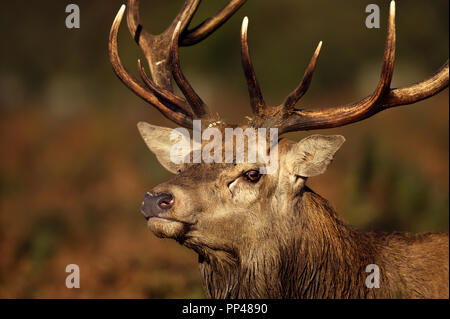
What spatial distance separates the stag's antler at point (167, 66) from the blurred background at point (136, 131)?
6.77 ft

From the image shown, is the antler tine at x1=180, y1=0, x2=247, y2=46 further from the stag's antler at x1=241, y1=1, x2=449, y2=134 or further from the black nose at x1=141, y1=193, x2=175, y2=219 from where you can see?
the black nose at x1=141, y1=193, x2=175, y2=219

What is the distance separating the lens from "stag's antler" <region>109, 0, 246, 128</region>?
13.6 feet

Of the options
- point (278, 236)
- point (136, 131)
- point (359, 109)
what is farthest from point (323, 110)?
point (136, 131)

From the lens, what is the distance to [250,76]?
3898mm

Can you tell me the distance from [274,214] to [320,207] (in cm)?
41

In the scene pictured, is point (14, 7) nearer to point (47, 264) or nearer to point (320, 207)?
point (47, 264)

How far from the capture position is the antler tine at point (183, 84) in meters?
4.07

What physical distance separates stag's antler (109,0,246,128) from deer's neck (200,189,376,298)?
0.97 metres

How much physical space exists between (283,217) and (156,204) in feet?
2.87

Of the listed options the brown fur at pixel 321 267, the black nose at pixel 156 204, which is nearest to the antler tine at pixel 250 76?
the brown fur at pixel 321 267

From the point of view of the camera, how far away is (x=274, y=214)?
383cm

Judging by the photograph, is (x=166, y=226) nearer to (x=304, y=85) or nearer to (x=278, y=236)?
(x=278, y=236)
